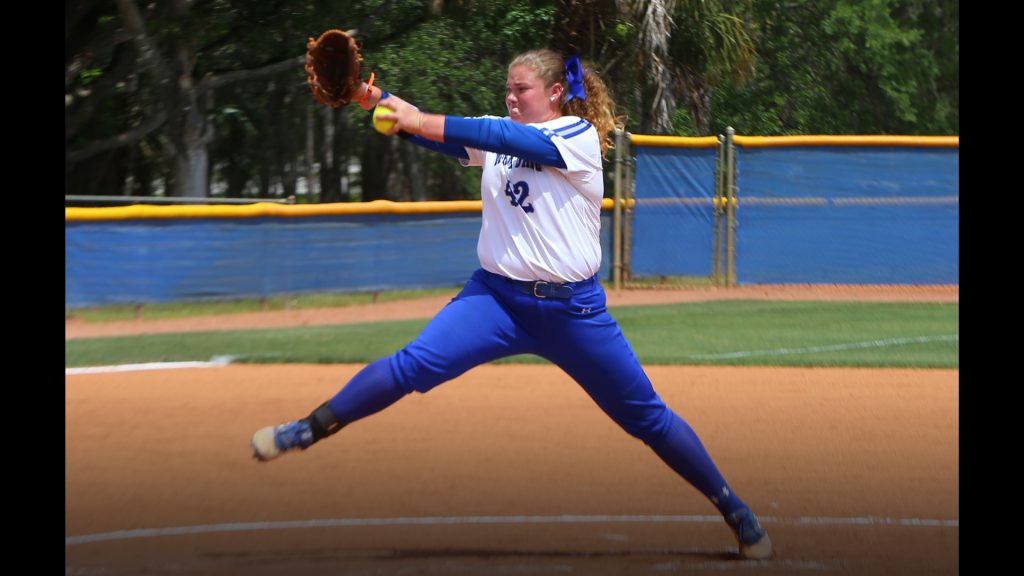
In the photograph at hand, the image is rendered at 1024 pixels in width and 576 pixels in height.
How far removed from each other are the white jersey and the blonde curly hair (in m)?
0.18

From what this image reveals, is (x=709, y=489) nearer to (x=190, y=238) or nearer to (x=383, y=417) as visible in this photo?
(x=383, y=417)

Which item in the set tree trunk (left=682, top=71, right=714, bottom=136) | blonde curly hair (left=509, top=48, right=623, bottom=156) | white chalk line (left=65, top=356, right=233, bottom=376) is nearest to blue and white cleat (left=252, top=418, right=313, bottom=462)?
blonde curly hair (left=509, top=48, right=623, bottom=156)

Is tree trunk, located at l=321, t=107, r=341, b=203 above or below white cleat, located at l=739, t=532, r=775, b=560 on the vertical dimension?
above

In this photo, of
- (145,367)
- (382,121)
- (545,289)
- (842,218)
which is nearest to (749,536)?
(545,289)

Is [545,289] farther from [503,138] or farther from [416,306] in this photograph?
[416,306]

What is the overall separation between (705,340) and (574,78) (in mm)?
7585

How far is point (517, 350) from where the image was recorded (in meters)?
4.95

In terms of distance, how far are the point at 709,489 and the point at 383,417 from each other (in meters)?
3.75

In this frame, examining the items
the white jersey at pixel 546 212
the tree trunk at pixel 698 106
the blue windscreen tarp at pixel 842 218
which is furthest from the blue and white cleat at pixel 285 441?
the tree trunk at pixel 698 106

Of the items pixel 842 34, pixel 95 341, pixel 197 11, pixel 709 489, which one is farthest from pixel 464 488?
pixel 842 34

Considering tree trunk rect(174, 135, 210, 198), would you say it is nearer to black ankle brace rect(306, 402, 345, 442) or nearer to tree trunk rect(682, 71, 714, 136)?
tree trunk rect(682, 71, 714, 136)

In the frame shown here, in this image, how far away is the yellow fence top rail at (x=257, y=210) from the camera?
1376 cm

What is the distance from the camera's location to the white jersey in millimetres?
4785

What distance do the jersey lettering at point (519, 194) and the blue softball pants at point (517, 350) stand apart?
28cm
